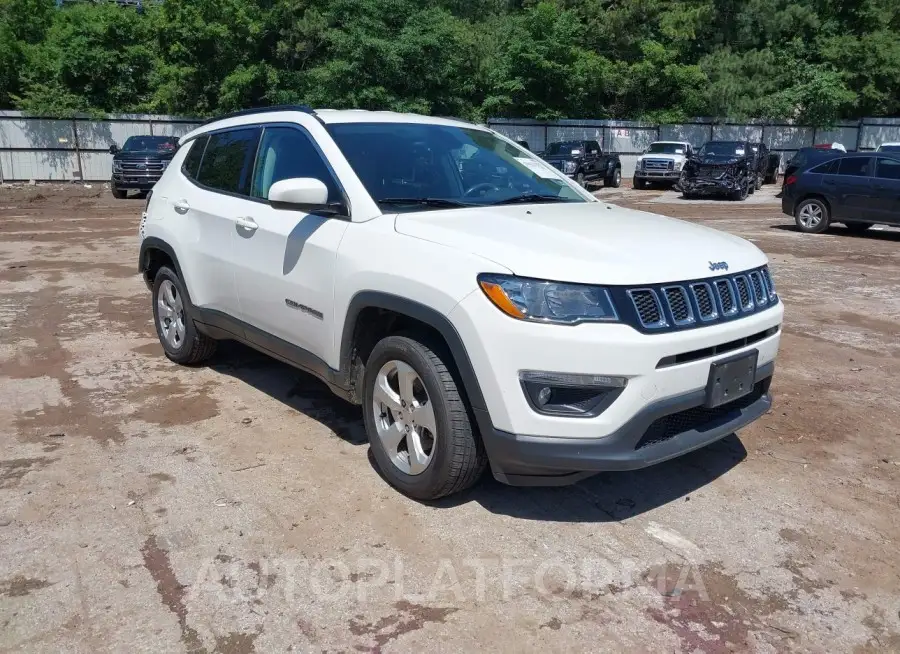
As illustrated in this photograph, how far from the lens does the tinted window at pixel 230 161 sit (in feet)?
16.2

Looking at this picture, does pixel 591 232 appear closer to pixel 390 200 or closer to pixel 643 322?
pixel 643 322

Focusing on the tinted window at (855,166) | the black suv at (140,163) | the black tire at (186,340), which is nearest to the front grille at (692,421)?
the black tire at (186,340)

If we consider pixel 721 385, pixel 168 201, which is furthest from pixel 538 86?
pixel 721 385

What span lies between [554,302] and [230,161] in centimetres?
290

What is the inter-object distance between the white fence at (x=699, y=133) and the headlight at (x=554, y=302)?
30.7m

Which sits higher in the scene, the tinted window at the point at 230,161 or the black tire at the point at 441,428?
the tinted window at the point at 230,161

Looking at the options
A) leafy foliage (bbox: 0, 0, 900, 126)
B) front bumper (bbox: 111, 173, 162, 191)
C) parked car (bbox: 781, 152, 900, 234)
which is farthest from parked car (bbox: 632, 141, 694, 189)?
front bumper (bbox: 111, 173, 162, 191)

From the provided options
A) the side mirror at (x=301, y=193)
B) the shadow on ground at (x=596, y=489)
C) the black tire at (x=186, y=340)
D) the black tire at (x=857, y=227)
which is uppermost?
the side mirror at (x=301, y=193)

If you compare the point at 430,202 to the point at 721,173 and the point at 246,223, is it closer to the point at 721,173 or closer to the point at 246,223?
the point at 246,223

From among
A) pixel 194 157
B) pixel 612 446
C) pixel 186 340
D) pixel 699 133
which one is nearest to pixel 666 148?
pixel 699 133

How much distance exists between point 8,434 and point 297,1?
102ft

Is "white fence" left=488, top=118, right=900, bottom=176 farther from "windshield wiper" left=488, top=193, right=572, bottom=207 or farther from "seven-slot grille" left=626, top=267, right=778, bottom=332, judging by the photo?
"seven-slot grille" left=626, top=267, right=778, bottom=332

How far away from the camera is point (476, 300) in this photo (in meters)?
3.23

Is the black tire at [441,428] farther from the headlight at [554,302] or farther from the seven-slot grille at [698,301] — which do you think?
the seven-slot grille at [698,301]
